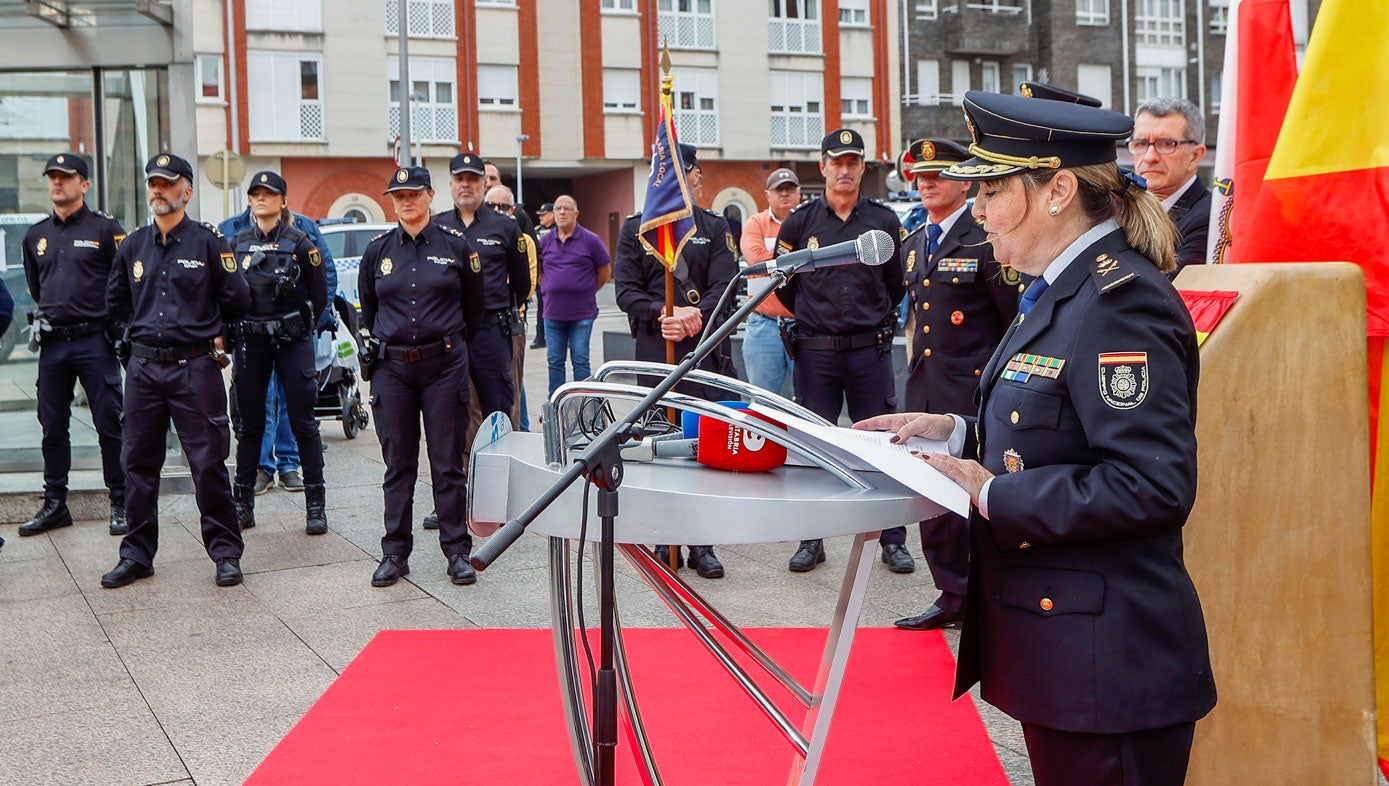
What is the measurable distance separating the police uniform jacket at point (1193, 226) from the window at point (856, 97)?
36.1 metres

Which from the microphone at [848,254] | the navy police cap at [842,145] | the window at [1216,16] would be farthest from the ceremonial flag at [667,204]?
the window at [1216,16]

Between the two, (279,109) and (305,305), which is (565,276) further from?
(279,109)

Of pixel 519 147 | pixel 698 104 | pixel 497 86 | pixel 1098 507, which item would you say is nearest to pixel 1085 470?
pixel 1098 507

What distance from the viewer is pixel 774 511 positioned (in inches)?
94.7

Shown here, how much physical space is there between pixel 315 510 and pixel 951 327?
Result: 3978 millimetres

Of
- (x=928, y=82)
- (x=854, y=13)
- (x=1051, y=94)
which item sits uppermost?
(x=854, y=13)

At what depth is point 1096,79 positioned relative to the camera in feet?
145

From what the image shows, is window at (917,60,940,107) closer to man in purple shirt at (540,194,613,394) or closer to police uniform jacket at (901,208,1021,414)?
man in purple shirt at (540,194,613,394)

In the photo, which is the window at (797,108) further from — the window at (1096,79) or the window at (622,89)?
the window at (1096,79)

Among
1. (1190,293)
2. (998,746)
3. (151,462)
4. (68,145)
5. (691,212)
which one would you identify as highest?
(68,145)

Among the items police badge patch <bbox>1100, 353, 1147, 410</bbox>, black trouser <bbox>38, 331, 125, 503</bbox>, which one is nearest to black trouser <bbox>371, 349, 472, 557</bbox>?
black trouser <bbox>38, 331, 125, 503</bbox>

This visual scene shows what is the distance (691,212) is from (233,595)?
2897mm

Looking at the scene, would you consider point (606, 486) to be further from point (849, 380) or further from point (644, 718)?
point (849, 380)

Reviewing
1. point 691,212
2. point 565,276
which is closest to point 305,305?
point 691,212
